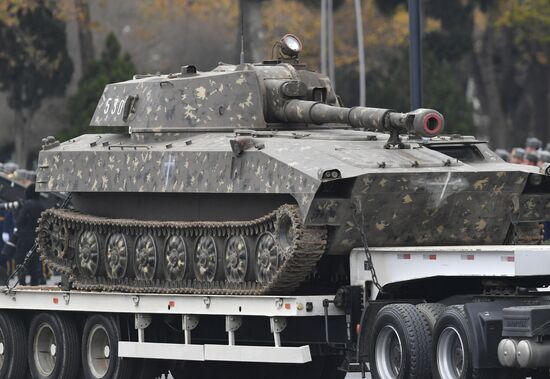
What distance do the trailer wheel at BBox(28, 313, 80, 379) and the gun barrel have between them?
332 centimetres

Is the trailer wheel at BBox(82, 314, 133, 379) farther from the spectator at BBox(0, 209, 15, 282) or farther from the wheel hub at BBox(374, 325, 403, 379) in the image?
the spectator at BBox(0, 209, 15, 282)

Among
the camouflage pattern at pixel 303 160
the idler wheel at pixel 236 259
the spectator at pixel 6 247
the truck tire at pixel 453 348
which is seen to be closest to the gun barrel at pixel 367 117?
the camouflage pattern at pixel 303 160

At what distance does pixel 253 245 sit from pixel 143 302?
1.48 m

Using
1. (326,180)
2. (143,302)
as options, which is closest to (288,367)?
(143,302)

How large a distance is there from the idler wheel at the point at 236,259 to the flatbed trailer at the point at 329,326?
34 centimetres

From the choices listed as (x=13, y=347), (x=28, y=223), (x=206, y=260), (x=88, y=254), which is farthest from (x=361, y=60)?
(x=206, y=260)

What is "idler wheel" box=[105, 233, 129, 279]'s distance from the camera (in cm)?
2169

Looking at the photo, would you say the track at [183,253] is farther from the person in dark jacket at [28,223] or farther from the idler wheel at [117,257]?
the person in dark jacket at [28,223]

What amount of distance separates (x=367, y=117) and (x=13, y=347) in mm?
5135

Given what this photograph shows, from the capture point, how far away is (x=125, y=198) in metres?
22.2

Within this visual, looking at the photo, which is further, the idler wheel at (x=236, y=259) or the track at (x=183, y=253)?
the idler wheel at (x=236, y=259)

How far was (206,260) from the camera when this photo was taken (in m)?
20.7

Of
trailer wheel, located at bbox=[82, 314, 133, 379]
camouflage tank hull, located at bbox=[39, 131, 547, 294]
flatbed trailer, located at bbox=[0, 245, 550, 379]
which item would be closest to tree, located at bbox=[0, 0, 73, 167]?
flatbed trailer, located at bbox=[0, 245, 550, 379]

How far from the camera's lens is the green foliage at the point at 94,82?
174ft
